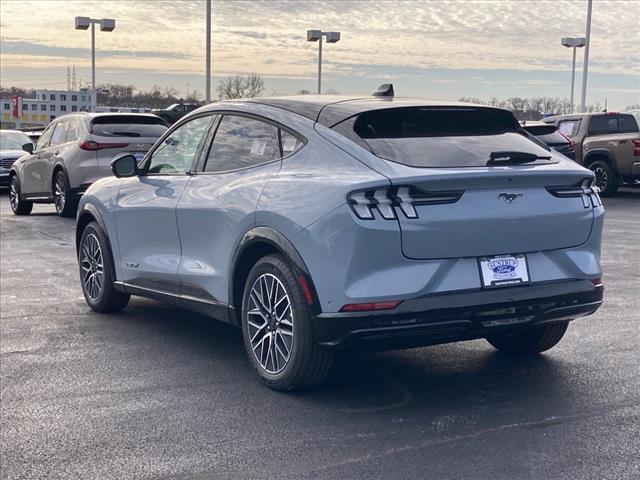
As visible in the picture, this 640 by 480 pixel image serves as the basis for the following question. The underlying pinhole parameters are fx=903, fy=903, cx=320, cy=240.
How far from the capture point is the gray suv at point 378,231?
453cm

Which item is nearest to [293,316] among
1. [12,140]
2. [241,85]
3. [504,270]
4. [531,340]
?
[504,270]

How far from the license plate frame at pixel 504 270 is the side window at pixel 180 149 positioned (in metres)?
2.30

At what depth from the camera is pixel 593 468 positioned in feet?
13.0

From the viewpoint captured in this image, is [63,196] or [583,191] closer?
[583,191]

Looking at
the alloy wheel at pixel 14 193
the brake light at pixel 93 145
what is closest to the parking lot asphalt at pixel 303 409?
the brake light at pixel 93 145

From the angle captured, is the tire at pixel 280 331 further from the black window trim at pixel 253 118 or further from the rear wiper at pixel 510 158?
the rear wiper at pixel 510 158

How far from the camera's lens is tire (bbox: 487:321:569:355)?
5.71m

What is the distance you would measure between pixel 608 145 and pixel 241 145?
17.2 metres

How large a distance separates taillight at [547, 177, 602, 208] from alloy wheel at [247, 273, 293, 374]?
1594 mm

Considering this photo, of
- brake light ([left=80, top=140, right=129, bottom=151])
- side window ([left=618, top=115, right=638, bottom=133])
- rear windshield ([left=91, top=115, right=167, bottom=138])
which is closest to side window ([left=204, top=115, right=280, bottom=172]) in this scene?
rear windshield ([left=91, top=115, right=167, bottom=138])

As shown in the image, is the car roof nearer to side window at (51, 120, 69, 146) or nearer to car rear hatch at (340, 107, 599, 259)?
car rear hatch at (340, 107, 599, 259)

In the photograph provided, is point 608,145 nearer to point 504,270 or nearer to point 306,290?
point 504,270

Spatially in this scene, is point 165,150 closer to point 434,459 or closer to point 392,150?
point 392,150

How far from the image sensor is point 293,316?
4828 mm
